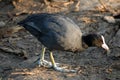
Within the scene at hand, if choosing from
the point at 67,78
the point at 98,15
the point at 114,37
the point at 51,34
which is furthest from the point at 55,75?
the point at 98,15

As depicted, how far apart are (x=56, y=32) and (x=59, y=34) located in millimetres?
64

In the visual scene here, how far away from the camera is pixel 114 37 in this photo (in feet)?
25.4

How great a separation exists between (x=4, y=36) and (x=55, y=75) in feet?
6.95

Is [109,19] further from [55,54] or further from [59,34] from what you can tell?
[59,34]

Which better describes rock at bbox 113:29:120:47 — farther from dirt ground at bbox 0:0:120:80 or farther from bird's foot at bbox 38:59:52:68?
bird's foot at bbox 38:59:52:68

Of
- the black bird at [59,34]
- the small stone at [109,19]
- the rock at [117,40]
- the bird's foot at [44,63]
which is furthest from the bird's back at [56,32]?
the small stone at [109,19]

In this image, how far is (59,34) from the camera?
20.7ft

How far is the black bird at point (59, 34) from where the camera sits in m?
6.32

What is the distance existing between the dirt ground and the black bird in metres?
0.35

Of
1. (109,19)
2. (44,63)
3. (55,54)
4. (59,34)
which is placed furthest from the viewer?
(109,19)

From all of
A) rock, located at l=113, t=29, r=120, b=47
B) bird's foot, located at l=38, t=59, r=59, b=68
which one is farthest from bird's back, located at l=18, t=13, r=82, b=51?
rock, located at l=113, t=29, r=120, b=47

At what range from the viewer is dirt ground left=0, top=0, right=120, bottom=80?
21.4ft

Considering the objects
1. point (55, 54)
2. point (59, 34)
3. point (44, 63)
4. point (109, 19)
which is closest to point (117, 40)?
point (109, 19)

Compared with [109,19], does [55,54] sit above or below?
below
